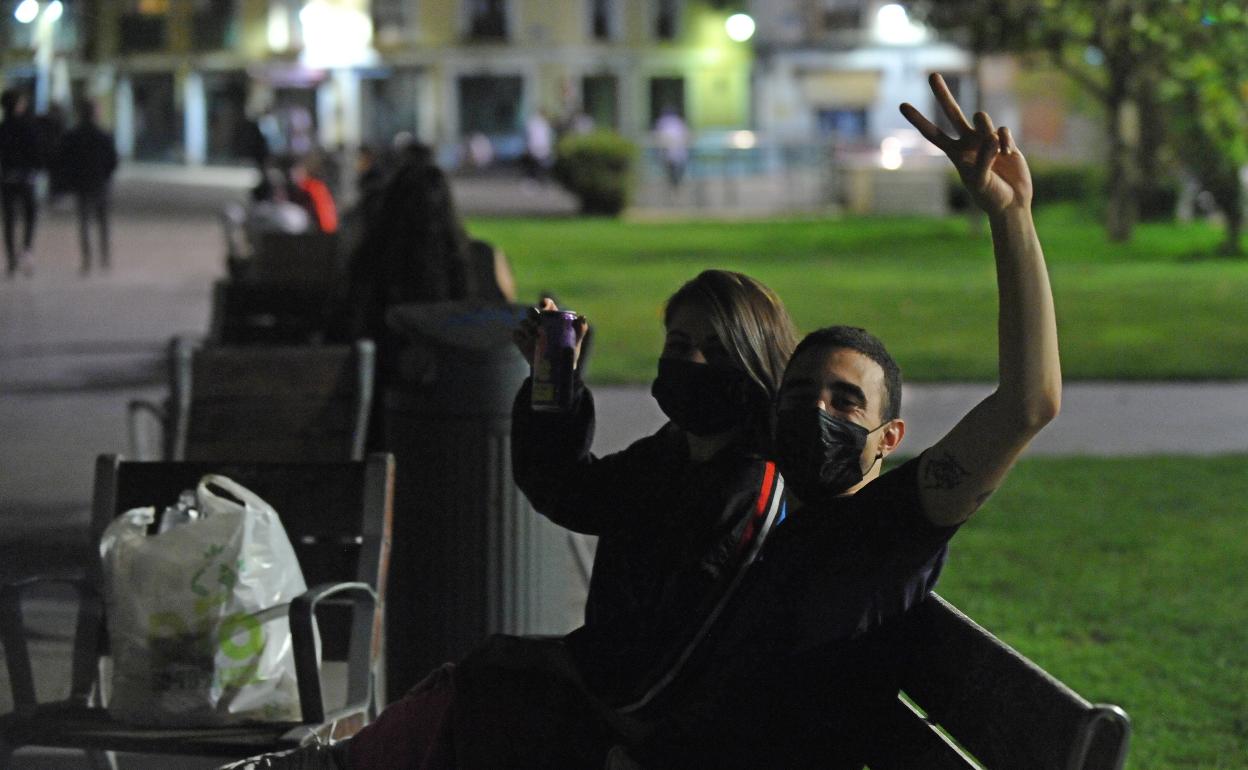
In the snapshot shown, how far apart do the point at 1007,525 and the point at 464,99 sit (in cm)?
5704

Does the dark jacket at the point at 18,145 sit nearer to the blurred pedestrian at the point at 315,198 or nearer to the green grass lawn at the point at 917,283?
the blurred pedestrian at the point at 315,198

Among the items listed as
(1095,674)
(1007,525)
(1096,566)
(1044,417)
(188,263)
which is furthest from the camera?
(188,263)

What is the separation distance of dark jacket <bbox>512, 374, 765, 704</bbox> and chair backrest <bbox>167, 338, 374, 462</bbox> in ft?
8.79

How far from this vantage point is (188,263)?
23.3m

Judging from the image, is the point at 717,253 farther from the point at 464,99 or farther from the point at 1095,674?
the point at 464,99

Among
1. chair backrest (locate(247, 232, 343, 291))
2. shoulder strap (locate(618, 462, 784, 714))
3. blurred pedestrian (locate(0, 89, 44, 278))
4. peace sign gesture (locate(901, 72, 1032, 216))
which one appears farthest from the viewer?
chair backrest (locate(247, 232, 343, 291))

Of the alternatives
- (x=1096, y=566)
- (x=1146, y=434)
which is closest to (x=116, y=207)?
(x=1146, y=434)

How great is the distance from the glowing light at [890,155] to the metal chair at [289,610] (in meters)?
32.2

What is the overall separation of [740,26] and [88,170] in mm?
38696

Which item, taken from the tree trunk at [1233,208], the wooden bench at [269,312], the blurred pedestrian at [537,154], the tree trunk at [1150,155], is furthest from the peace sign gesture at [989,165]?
the blurred pedestrian at [537,154]

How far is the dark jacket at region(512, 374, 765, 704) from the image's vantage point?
3398mm

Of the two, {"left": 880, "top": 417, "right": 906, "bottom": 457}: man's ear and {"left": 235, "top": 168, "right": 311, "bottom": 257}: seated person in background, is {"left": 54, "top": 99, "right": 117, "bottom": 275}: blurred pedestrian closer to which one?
{"left": 235, "top": 168, "right": 311, "bottom": 257}: seated person in background

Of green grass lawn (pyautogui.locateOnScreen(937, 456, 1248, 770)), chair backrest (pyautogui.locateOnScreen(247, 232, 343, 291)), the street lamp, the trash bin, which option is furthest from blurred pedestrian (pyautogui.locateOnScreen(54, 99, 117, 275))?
the trash bin

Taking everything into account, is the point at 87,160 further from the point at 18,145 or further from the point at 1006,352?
the point at 1006,352
